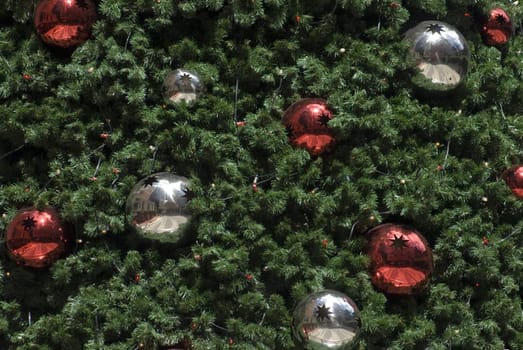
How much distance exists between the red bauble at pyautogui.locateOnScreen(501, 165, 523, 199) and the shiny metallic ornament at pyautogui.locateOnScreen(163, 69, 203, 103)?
1240mm

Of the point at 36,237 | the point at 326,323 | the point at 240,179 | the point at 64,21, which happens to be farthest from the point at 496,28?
the point at 36,237

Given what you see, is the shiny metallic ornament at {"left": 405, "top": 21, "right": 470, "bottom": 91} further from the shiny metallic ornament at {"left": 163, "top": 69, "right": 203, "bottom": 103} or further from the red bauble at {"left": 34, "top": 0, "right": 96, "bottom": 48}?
the red bauble at {"left": 34, "top": 0, "right": 96, "bottom": 48}

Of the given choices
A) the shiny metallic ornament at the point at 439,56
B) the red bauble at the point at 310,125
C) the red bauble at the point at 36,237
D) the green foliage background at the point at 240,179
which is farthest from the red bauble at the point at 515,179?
the red bauble at the point at 36,237

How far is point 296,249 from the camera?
6.50 ft

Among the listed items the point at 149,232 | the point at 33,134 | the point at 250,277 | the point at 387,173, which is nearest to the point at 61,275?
the point at 149,232

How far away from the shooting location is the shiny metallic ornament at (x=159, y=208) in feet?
6.38

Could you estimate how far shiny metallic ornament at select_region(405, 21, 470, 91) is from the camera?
217 centimetres

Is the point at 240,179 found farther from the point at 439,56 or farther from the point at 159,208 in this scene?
the point at 439,56

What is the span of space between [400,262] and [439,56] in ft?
2.56

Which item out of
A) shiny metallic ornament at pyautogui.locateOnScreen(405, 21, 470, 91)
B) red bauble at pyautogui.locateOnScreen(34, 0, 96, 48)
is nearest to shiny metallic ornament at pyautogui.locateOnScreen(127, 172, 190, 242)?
red bauble at pyautogui.locateOnScreen(34, 0, 96, 48)

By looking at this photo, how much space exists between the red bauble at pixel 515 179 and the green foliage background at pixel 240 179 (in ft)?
0.18

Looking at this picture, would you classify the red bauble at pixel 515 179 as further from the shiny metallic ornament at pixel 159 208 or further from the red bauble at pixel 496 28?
the shiny metallic ornament at pixel 159 208

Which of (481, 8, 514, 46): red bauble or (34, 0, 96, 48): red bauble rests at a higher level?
(34, 0, 96, 48): red bauble

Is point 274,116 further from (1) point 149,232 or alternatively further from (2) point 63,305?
(2) point 63,305
